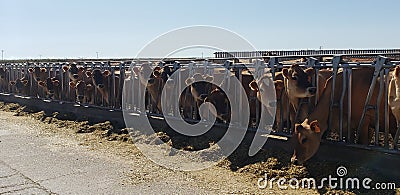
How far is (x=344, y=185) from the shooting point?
5.24 metres

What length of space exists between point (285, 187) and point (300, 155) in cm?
56

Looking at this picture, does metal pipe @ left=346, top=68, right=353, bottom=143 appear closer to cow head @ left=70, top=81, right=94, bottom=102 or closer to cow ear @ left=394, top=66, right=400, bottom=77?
cow ear @ left=394, top=66, right=400, bottom=77

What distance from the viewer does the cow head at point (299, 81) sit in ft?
21.7

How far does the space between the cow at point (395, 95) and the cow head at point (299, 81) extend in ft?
3.82

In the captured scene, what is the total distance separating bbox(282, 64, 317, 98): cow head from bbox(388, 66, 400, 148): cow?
1.16 meters

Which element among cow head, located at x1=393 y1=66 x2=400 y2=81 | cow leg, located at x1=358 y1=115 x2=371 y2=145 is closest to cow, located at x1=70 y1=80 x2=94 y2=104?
cow leg, located at x1=358 y1=115 x2=371 y2=145

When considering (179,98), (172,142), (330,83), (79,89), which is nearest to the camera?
(330,83)

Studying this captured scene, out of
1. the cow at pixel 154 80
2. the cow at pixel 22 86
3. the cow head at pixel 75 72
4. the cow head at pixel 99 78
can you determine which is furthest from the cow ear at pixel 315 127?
the cow at pixel 22 86

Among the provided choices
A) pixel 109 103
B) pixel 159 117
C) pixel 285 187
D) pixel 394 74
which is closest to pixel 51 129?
pixel 109 103

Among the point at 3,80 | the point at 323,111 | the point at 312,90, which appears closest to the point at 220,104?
the point at 312,90

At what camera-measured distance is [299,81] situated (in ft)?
22.0

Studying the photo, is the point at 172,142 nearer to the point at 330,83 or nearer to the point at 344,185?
the point at 330,83

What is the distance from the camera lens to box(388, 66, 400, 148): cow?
5.46m

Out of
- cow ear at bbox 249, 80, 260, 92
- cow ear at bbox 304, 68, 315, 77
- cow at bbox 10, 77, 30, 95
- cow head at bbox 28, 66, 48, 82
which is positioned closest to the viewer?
cow ear at bbox 304, 68, 315, 77
